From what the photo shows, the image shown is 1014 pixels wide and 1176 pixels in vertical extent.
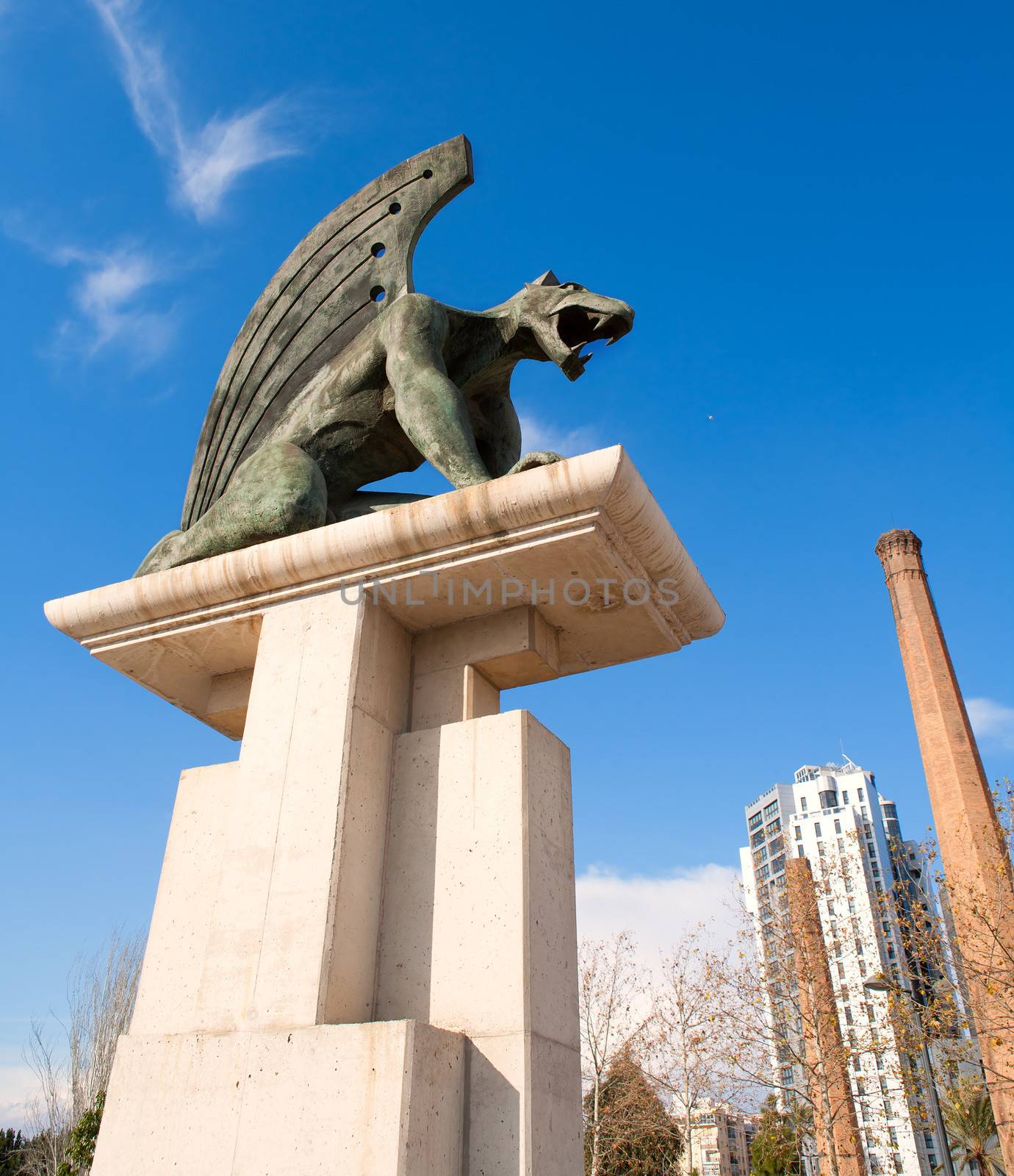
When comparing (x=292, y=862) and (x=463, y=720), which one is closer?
(x=292, y=862)

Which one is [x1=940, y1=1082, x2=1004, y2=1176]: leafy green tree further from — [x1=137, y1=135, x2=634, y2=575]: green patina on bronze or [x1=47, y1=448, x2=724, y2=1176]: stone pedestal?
[x1=137, y1=135, x2=634, y2=575]: green patina on bronze

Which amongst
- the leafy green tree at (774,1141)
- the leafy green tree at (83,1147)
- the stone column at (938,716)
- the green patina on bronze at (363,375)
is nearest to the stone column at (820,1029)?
the leafy green tree at (774,1141)

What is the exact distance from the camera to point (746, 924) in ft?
70.7

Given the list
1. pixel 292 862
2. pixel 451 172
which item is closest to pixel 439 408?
pixel 451 172

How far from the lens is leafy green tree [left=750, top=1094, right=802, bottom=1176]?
19.9 meters

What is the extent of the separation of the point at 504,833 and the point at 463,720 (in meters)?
0.50

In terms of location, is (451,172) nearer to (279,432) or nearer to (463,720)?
(279,432)

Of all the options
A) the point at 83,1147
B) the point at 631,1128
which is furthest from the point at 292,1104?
the point at 631,1128

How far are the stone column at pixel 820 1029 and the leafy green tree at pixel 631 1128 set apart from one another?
4.32 m

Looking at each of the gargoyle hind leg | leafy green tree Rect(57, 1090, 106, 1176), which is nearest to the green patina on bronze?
the gargoyle hind leg

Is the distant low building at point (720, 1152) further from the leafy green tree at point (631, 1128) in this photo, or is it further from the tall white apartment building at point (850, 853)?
the leafy green tree at point (631, 1128)

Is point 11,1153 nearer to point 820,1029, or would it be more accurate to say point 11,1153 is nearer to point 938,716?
point 820,1029

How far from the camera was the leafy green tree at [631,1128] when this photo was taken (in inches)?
898

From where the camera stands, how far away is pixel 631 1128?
2361 centimetres
